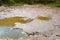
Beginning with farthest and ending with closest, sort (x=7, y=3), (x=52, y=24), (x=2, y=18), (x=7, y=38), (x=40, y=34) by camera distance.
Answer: (x=7, y=3) → (x=2, y=18) → (x=52, y=24) → (x=40, y=34) → (x=7, y=38)


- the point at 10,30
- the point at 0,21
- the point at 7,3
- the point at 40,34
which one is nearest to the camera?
the point at 40,34

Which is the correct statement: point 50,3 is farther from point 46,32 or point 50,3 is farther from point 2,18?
point 46,32

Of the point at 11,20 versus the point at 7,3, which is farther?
the point at 7,3

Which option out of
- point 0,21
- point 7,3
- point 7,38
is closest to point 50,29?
point 7,38

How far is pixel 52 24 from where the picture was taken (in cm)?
755

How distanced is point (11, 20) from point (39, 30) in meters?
2.02

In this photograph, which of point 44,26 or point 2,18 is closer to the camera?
point 44,26

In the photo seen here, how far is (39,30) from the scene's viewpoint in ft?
22.1

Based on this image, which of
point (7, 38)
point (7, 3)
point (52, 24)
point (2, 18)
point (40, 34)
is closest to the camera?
point (7, 38)

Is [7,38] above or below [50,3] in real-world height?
above

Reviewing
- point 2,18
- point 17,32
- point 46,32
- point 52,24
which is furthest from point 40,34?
point 2,18

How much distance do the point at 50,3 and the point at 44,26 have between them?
6.79 meters

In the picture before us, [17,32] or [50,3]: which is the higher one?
[17,32]

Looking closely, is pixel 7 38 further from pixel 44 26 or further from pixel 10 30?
pixel 44 26
